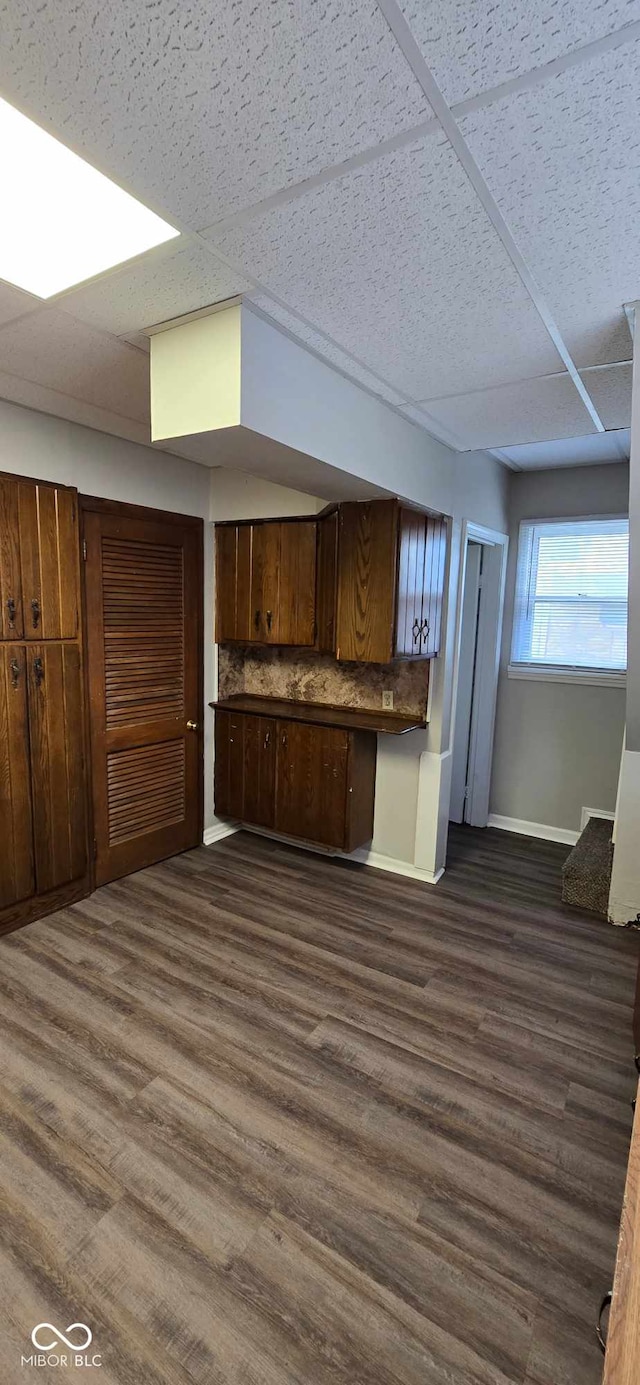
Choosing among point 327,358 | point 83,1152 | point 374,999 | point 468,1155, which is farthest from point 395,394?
point 83,1152

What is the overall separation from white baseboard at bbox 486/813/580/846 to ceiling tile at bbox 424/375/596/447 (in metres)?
2.70

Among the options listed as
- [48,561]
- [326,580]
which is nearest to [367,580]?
[326,580]

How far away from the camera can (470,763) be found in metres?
4.54

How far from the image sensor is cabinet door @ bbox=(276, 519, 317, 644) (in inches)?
138

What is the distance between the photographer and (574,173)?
1147 millimetres

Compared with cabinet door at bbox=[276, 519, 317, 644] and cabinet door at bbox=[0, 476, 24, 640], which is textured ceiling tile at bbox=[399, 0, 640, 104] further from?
cabinet door at bbox=[276, 519, 317, 644]

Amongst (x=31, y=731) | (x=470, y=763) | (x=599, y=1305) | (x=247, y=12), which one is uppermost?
(x=247, y=12)

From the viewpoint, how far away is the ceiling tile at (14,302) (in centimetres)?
160

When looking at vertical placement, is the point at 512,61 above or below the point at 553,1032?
above

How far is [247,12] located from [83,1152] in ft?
8.47

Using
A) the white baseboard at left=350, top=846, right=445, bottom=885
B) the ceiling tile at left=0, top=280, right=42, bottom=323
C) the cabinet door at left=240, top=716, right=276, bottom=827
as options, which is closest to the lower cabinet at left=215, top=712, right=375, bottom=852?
the cabinet door at left=240, top=716, right=276, bottom=827

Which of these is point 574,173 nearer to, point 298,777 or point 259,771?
point 298,777

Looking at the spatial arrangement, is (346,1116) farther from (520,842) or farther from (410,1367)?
(520,842)

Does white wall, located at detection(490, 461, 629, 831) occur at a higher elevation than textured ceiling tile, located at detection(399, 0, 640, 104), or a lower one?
lower
